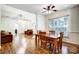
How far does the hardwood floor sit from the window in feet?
0.84

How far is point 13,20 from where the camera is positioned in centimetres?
201

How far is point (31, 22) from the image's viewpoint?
2.07 metres

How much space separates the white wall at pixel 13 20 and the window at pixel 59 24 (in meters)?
0.37

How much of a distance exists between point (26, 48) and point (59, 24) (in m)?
0.81

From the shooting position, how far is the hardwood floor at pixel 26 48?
2014mm

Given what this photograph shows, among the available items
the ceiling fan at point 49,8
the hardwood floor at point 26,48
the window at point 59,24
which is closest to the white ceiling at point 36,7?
the ceiling fan at point 49,8

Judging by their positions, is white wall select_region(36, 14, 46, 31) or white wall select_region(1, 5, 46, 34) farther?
white wall select_region(36, 14, 46, 31)

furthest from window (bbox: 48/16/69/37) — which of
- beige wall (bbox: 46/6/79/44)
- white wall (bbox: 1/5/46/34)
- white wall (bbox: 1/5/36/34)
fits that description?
white wall (bbox: 1/5/36/34)

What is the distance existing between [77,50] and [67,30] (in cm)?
44

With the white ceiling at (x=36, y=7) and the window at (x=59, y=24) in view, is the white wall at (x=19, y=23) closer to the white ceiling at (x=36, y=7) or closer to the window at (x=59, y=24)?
the white ceiling at (x=36, y=7)

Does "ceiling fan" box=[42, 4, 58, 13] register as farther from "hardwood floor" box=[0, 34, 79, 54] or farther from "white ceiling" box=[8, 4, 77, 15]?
"hardwood floor" box=[0, 34, 79, 54]

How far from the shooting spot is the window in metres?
2.05

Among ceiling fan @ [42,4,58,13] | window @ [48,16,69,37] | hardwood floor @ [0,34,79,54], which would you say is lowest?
hardwood floor @ [0,34,79,54]

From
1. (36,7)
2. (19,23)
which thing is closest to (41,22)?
(36,7)
